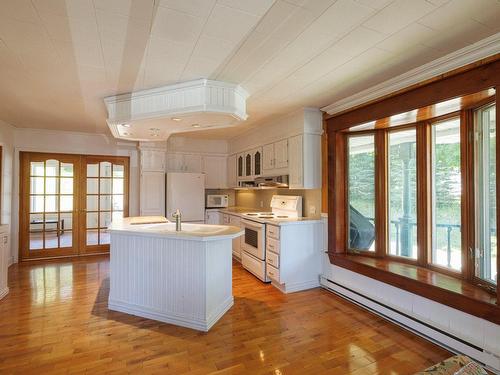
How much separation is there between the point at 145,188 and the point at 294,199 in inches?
116

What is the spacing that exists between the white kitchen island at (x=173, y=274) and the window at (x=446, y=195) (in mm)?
2018

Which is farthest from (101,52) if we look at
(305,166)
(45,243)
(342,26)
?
(45,243)

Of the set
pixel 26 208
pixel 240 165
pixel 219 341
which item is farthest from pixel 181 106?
pixel 26 208

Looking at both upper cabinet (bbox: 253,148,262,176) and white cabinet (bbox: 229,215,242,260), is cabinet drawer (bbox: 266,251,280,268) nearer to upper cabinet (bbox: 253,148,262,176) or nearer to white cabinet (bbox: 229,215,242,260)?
white cabinet (bbox: 229,215,242,260)

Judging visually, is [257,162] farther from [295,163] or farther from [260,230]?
[260,230]

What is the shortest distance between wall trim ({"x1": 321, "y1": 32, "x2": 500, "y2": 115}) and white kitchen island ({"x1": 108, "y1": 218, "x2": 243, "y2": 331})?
1.96 m

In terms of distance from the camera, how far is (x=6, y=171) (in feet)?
15.1

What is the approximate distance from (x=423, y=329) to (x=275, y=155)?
109 inches

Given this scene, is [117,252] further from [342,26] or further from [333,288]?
[342,26]

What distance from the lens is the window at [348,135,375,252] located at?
346 centimetres

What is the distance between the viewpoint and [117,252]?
119 inches

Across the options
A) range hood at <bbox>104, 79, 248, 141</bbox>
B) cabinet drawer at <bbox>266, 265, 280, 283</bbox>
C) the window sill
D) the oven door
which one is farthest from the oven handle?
range hood at <bbox>104, 79, 248, 141</bbox>

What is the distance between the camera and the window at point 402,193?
308 centimetres

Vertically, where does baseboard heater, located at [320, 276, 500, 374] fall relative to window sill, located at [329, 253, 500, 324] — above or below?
below
